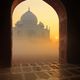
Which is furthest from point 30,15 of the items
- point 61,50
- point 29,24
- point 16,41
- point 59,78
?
point 59,78

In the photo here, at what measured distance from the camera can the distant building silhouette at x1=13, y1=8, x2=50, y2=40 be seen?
3321 cm

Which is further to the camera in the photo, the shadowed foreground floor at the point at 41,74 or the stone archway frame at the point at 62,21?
the stone archway frame at the point at 62,21

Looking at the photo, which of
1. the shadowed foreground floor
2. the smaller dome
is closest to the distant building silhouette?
the smaller dome

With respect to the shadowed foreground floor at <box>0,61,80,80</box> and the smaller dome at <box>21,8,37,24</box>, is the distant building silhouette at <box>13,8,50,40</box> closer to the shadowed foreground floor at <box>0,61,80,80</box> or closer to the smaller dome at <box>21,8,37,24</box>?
the smaller dome at <box>21,8,37,24</box>

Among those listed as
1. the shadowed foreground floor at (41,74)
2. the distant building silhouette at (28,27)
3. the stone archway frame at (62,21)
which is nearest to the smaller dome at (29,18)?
the distant building silhouette at (28,27)

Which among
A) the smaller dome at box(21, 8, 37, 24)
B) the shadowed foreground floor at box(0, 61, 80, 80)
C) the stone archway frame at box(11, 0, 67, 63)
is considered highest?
the smaller dome at box(21, 8, 37, 24)

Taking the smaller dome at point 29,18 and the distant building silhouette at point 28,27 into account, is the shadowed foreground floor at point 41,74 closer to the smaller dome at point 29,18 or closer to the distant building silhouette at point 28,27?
the distant building silhouette at point 28,27

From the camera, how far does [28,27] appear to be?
1326 inches

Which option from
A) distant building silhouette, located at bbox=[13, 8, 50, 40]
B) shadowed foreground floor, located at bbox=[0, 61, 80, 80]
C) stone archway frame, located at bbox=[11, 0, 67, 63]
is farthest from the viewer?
distant building silhouette, located at bbox=[13, 8, 50, 40]

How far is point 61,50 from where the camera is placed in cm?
1125

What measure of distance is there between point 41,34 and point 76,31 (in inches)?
969

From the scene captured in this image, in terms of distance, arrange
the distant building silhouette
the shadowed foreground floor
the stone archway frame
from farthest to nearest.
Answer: the distant building silhouette, the stone archway frame, the shadowed foreground floor

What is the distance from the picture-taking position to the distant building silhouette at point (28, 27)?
1307 inches

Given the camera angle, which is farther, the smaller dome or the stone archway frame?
the smaller dome
